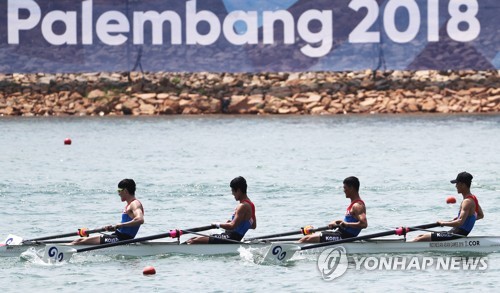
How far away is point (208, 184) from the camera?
46625mm

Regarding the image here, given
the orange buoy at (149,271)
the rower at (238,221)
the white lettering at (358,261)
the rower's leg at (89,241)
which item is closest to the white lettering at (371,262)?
the white lettering at (358,261)

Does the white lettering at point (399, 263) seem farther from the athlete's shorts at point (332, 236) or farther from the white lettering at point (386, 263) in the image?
the athlete's shorts at point (332, 236)

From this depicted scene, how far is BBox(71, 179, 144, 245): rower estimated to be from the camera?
30203 mm

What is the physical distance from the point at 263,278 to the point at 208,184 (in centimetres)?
1686

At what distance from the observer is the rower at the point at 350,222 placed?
29.9 m

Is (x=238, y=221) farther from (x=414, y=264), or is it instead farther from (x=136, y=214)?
(x=414, y=264)

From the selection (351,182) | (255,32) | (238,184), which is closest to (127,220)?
(238,184)

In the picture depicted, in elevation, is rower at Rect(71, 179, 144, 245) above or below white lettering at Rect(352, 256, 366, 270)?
above

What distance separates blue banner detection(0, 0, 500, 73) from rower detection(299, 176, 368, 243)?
3705 cm

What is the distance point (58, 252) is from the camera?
1214 inches

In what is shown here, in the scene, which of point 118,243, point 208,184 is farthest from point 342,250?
point 208,184

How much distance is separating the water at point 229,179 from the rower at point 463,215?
0.89 meters

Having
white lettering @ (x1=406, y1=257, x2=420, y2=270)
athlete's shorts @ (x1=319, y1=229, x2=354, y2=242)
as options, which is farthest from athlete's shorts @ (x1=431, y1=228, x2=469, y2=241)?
athlete's shorts @ (x1=319, y1=229, x2=354, y2=242)

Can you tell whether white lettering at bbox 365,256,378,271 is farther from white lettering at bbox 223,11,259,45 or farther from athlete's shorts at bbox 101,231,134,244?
white lettering at bbox 223,11,259,45
